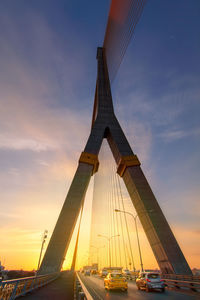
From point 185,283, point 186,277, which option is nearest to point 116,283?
point 185,283

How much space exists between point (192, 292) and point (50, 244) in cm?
1490

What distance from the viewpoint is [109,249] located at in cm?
5209

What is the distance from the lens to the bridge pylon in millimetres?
19344

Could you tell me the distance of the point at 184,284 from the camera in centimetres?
1447

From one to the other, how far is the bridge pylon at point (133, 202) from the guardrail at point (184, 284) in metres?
3.09

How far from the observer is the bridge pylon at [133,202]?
19344 millimetres

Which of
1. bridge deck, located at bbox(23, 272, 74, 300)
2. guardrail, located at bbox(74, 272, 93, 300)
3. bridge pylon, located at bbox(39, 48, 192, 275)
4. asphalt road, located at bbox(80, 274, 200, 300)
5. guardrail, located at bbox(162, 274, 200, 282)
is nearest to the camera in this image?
guardrail, located at bbox(74, 272, 93, 300)

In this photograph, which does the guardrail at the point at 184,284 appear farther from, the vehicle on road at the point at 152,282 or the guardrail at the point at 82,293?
the guardrail at the point at 82,293

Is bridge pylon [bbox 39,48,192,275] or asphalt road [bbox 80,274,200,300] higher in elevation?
bridge pylon [bbox 39,48,192,275]

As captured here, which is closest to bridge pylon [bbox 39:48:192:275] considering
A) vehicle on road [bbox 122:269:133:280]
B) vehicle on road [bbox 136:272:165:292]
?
vehicle on road [bbox 136:272:165:292]

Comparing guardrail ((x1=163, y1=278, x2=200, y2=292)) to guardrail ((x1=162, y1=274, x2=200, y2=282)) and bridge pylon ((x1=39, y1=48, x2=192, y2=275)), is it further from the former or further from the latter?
bridge pylon ((x1=39, y1=48, x2=192, y2=275))

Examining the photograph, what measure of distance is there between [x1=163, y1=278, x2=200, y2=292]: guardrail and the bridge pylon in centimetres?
309

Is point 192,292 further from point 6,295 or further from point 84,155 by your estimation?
point 84,155

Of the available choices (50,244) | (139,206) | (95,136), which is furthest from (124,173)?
(50,244)
